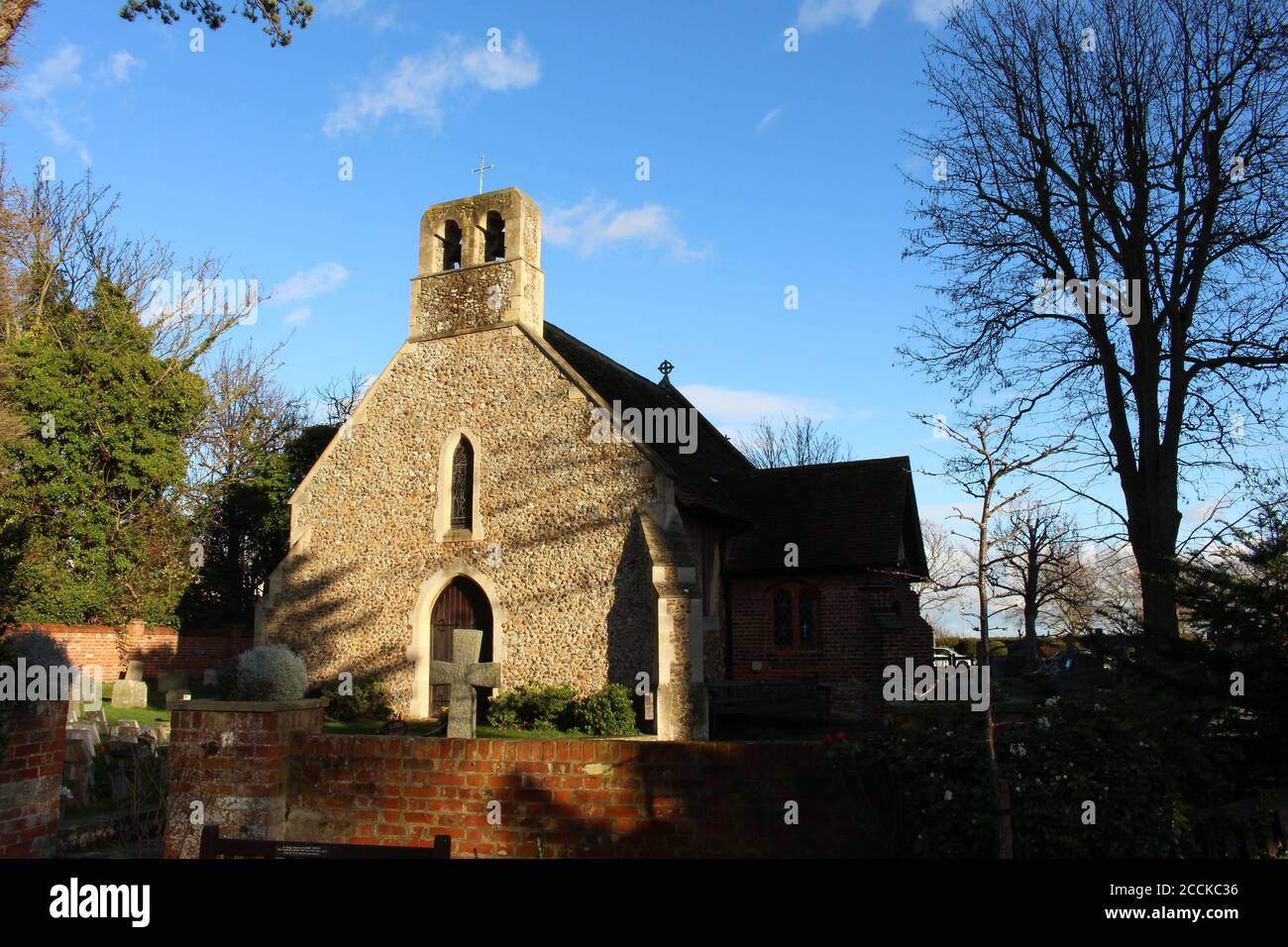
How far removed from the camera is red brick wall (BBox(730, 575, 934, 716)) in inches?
711

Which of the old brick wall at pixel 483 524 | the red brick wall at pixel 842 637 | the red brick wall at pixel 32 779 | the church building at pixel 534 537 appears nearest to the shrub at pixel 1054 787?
the red brick wall at pixel 32 779

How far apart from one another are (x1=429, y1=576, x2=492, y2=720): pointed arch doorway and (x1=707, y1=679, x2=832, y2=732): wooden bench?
4578 mm

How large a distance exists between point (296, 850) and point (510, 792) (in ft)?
7.53

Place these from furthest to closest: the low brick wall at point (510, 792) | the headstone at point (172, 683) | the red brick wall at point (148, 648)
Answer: the red brick wall at point (148, 648), the headstone at point (172, 683), the low brick wall at point (510, 792)

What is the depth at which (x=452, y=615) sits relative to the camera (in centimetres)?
1786

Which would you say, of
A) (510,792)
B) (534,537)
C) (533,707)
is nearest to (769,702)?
(533,707)

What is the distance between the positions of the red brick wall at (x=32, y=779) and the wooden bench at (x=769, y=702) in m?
10.8

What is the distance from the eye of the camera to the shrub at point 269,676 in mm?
14625

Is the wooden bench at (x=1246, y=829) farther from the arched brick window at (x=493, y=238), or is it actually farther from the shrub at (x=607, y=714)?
the arched brick window at (x=493, y=238)

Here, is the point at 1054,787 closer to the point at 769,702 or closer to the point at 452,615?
the point at 769,702

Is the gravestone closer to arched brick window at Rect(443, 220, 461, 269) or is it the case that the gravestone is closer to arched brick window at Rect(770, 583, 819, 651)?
arched brick window at Rect(770, 583, 819, 651)

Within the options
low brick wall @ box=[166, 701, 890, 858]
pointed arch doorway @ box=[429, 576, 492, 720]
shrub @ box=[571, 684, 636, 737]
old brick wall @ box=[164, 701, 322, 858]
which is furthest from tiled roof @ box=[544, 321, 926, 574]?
old brick wall @ box=[164, 701, 322, 858]
